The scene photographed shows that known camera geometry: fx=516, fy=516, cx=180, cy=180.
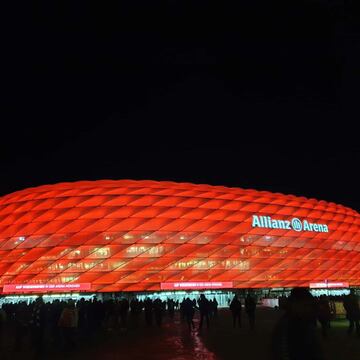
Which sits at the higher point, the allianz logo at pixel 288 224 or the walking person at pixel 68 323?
the allianz logo at pixel 288 224

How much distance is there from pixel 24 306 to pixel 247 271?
39156 mm

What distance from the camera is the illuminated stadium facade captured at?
162 ft

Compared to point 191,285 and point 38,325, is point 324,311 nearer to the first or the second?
point 38,325

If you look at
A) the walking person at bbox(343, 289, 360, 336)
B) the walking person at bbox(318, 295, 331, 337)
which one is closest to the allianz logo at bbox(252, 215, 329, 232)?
the walking person at bbox(343, 289, 360, 336)

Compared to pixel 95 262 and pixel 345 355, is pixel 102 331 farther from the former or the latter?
pixel 95 262

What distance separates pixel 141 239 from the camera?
4997 centimetres

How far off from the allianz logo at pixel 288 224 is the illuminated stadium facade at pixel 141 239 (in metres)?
0.12

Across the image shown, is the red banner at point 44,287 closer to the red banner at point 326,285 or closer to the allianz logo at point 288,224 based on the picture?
the allianz logo at point 288,224

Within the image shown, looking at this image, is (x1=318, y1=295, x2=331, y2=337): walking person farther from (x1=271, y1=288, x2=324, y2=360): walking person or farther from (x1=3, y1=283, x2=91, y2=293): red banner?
(x1=3, y1=283, x2=91, y2=293): red banner

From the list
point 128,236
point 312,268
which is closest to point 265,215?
point 312,268

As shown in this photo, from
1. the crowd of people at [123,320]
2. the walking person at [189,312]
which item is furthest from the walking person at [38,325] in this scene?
the walking person at [189,312]

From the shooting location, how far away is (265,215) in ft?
186

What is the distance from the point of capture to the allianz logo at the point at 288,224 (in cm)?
5567

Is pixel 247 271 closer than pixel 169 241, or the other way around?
pixel 169 241
